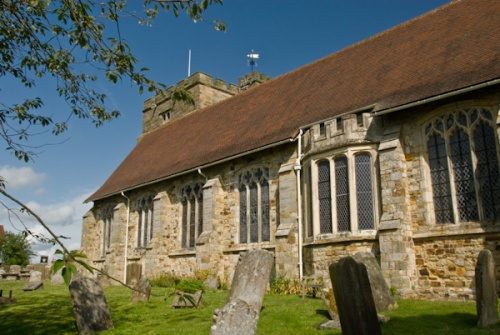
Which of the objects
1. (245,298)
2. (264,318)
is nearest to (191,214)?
(264,318)

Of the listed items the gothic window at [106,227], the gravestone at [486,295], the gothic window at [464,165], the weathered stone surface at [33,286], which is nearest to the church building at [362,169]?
the gothic window at [464,165]

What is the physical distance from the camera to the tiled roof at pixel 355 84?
12.8m

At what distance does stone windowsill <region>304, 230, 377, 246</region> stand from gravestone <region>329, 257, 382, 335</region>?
7.12 m

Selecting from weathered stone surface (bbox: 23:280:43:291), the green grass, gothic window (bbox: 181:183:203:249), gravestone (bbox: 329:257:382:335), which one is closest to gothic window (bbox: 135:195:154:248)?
gothic window (bbox: 181:183:203:249)

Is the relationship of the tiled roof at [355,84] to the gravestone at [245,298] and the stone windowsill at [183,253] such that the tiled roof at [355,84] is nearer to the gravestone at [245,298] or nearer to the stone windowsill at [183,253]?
the stone windowsill at [183,253]

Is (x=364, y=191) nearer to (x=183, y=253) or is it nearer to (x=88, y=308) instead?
(x=88, y=308)

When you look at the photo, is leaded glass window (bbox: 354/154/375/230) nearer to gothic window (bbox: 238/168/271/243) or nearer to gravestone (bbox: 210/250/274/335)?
gothic window (bbox: 238/168/271/243)

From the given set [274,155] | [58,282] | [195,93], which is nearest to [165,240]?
[58,282]

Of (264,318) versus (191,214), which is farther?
(191,214)

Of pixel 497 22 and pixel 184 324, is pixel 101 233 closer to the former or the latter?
pixel 184 324

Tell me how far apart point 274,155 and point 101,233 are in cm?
1405

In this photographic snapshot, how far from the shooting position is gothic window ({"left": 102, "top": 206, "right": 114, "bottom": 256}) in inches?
1002

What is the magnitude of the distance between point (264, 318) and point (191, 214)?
37.1 ft

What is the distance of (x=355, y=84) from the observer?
15.8 m
